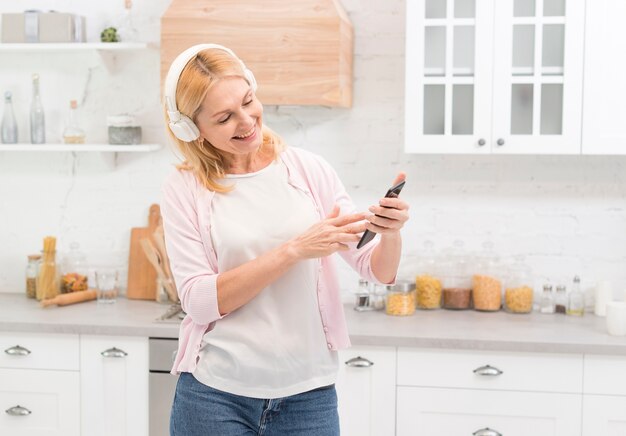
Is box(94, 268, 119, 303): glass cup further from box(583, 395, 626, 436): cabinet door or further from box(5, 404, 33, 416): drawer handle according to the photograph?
box(583, 395, 626, 436): cabinet door

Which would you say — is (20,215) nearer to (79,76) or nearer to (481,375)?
(79,76)

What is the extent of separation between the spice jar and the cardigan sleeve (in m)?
1.58

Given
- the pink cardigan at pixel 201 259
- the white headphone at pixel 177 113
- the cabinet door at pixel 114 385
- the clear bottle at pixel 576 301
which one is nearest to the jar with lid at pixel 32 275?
the cabinet door at pixel 114 385

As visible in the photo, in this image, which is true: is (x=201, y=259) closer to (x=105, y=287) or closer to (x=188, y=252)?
(x=188, y=252)

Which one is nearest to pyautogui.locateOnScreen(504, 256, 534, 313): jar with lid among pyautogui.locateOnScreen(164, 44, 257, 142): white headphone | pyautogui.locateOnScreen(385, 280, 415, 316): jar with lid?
pyautogui.locateOnScreen(385, 280, 415, 316): jar with lid

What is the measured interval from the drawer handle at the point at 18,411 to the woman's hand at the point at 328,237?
5.98ft

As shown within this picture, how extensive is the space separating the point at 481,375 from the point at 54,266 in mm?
1810

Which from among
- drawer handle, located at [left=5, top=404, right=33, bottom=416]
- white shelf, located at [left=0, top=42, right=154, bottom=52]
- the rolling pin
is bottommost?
drawer handle, located at [left=5, top=404, right=33, bottom=416]

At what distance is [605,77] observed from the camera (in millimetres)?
3205

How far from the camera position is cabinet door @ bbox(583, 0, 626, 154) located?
3.18 metres

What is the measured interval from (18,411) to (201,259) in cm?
164

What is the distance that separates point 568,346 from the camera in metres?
3.04

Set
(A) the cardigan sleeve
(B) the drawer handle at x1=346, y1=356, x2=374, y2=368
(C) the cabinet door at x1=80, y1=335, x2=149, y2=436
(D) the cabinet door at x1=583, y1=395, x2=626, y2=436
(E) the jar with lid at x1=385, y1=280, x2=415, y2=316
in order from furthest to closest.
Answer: (E) the jar with lid at x1=385, y1=280, x2=415, y2=316 → (C) the cabinet door at x1=80, y1=335, x2=149, y2=436 → (B) the drawer handle at x1=346, y1=356, x2=374, y2=368 → (D) the cabinet door at x1=583, y1=395, x2=626, y2=436 → (A) the cardigan sleeve

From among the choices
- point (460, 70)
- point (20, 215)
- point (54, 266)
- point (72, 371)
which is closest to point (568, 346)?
point (460, 70)
